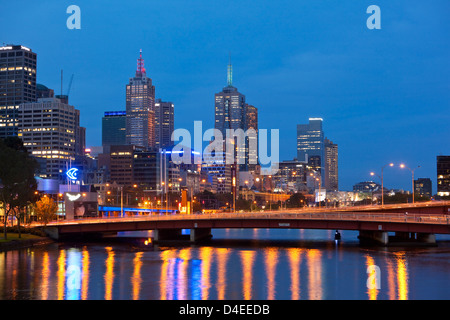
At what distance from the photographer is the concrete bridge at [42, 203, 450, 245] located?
104m

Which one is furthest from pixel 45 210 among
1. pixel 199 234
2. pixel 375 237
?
pixel 375 237

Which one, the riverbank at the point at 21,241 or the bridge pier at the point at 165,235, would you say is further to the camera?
the bridge pier at the point at 165,235

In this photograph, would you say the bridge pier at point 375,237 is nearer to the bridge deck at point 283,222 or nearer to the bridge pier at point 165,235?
the bridge deck at point 283,222

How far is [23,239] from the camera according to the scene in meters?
105

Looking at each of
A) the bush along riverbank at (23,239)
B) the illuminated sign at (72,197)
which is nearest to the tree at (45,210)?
the bush along riverbank at (23,239)

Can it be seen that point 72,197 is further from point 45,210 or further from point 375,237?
point 375,237

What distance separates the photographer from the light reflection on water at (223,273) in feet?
187

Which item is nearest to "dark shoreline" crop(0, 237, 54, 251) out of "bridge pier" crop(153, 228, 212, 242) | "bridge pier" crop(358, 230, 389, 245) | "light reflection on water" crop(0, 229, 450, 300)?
"light reflection on water" crop(0, 229, 450, 300)

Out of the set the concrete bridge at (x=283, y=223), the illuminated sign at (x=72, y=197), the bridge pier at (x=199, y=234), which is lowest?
the bridge pier at (x=199, y=234)

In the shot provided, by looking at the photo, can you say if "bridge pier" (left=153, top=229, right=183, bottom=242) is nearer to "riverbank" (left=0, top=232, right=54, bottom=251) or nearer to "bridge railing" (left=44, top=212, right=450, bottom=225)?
"bridge railing" (left=44, top=212, right=450, bottom=225)

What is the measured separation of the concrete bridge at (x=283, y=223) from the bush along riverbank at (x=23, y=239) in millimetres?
4874

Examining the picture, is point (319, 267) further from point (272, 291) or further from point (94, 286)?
point (94, 286)
